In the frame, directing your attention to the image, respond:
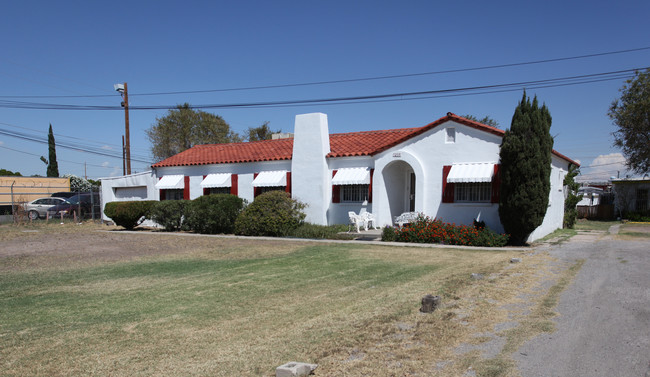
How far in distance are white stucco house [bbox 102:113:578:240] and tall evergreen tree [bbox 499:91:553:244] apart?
1189 millimetres

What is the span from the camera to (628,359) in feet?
14.2

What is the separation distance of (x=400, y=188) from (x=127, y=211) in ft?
40.1

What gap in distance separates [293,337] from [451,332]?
185 cm

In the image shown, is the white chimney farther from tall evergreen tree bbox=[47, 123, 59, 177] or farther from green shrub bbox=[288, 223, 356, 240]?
tall evergreen tree bbox=[47, 123, 59, 177]

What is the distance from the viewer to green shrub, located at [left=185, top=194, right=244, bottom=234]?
18.4 metres

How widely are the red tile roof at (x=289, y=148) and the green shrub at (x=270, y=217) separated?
285 cm

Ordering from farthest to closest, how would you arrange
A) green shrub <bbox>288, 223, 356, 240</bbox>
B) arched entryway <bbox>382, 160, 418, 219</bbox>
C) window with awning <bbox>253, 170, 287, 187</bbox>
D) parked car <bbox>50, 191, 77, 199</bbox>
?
1. parked car <bbox>50, 191, 77, 199</bbox>
2. window with awning <bbox>253, 170, 287, 187</bbox>
3. arched entryway <bbox>382, 160, 418, 219</bbox>
4. green shrub <bbox>288, 223, 356, 240</bbox>

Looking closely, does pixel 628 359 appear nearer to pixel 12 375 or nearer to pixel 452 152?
pixel 12 375

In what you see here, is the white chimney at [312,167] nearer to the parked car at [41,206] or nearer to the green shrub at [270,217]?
the green shrub at [270,217]

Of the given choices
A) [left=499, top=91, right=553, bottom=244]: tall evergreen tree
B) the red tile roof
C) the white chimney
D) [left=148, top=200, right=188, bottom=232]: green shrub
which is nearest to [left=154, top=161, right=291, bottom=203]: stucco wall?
the red tile roof

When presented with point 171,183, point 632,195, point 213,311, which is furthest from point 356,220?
point 632,195

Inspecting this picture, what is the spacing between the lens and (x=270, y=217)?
1728cm

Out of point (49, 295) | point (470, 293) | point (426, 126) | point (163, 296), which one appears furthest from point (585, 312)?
point (426, 126)

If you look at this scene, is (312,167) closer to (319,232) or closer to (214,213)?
(319,232)
